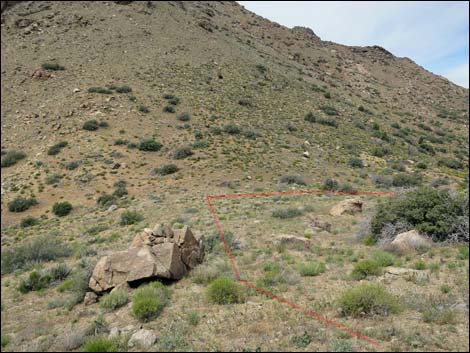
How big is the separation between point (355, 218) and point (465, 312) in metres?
8.73

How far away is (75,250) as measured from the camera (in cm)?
1320

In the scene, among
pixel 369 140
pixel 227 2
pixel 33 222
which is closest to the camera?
pixel 33 222

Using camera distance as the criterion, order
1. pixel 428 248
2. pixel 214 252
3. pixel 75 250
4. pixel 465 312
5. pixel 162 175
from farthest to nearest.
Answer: pixel 162 175 → pixel 75 250 → pixel 214 252 → pixel 428 248 → pixel 465 312

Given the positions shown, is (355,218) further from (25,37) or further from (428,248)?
(25,37)

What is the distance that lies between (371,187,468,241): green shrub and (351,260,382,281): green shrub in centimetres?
309

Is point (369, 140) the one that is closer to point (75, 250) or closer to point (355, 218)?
point (355, 218)

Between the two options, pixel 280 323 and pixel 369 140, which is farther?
pixel 369 140

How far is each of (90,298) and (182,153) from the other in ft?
59.1

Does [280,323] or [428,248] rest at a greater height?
[428,248]

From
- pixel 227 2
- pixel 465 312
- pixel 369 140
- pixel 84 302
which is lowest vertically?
pixel 84 302

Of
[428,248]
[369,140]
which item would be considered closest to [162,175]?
[428,248]

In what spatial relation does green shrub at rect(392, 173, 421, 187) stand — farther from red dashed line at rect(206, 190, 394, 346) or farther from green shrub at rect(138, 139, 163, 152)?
green shrub at rect(138, 139, 163, 152)

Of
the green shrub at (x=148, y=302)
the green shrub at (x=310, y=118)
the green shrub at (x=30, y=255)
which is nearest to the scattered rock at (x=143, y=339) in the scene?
the green shrub at (x=148, y=302)

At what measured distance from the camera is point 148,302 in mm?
7266
